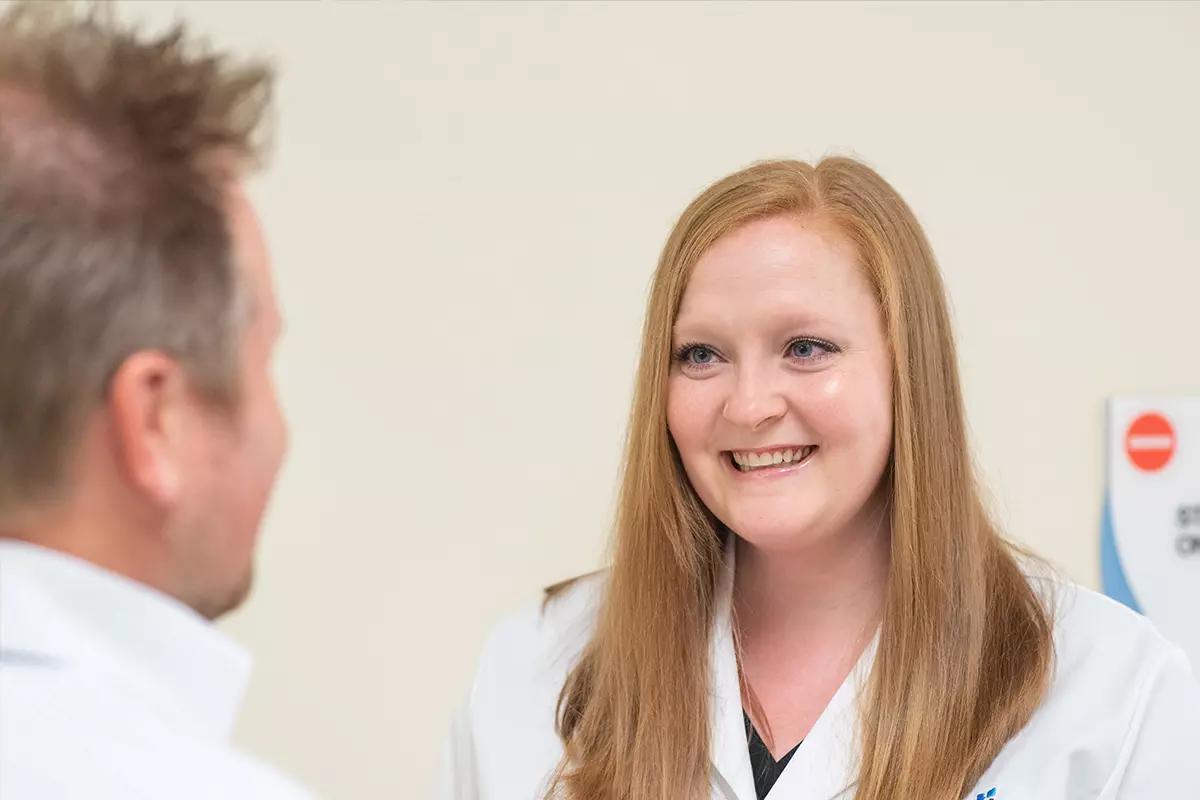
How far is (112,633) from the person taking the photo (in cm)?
61

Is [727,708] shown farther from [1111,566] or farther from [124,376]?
[124,376]

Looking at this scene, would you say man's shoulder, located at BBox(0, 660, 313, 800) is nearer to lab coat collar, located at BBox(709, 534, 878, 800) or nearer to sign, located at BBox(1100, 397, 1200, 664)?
lab coat collar, located at BBox(709, 534, 878, 800)

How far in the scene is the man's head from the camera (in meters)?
Result: 0.60

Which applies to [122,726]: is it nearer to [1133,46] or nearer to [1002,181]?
[1002,181]

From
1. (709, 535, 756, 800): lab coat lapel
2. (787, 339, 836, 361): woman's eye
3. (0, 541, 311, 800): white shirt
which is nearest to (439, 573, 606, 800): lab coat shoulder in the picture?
(709, 535, 756, 800): lab coat lapel

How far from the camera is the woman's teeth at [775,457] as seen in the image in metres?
1.29

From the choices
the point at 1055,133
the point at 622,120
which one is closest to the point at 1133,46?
the point at 1055,133

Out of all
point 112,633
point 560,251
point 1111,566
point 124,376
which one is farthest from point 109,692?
point 1111,566

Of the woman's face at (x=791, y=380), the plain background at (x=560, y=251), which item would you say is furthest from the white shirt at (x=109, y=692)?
the plain background at (x=560, y=251)

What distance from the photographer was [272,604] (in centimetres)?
166

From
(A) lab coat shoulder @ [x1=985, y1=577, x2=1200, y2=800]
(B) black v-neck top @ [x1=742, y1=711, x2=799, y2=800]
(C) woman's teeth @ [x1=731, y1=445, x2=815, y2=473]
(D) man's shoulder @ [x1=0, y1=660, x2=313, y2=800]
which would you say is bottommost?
(B) black v-neck top @ [x1=742, y1=711, x2=799, y2=800]

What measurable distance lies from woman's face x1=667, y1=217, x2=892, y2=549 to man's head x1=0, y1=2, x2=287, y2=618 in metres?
0.69

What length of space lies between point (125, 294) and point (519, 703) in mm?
929

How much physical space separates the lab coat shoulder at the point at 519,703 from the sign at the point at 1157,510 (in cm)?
79
